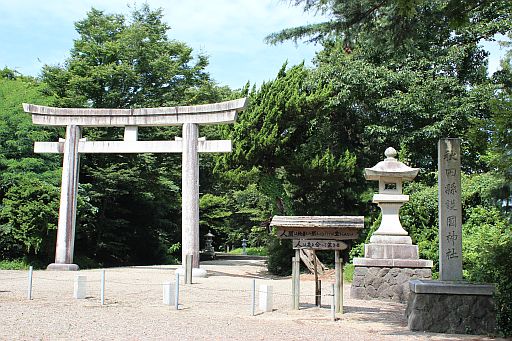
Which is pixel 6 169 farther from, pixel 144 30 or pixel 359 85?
pixel 359 85

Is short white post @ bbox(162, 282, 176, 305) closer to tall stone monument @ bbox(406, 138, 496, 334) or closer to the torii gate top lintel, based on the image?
tall stone monument @ bbox(406, 138, 496, 334)

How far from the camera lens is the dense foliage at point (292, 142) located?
18.2 m

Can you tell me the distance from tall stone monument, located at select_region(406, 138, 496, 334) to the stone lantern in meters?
4.53

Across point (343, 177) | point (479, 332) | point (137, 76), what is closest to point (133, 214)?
point (137, 76)

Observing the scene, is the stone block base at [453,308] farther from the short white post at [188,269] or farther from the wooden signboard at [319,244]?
the short white post at [188,269]

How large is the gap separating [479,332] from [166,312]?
523 cm

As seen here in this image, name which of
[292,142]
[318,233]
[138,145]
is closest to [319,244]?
[318,233]

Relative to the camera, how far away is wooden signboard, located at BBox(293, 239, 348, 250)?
10.1 meters

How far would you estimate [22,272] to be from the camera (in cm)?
1689

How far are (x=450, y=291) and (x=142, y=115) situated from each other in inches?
479

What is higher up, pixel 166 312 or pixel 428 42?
pixel 428 42

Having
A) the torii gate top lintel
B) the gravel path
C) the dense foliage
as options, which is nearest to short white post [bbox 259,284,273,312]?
the gravel path

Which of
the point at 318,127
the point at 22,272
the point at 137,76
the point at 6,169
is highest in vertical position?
the point at 137,76

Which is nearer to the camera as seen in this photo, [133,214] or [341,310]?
[341,310]
